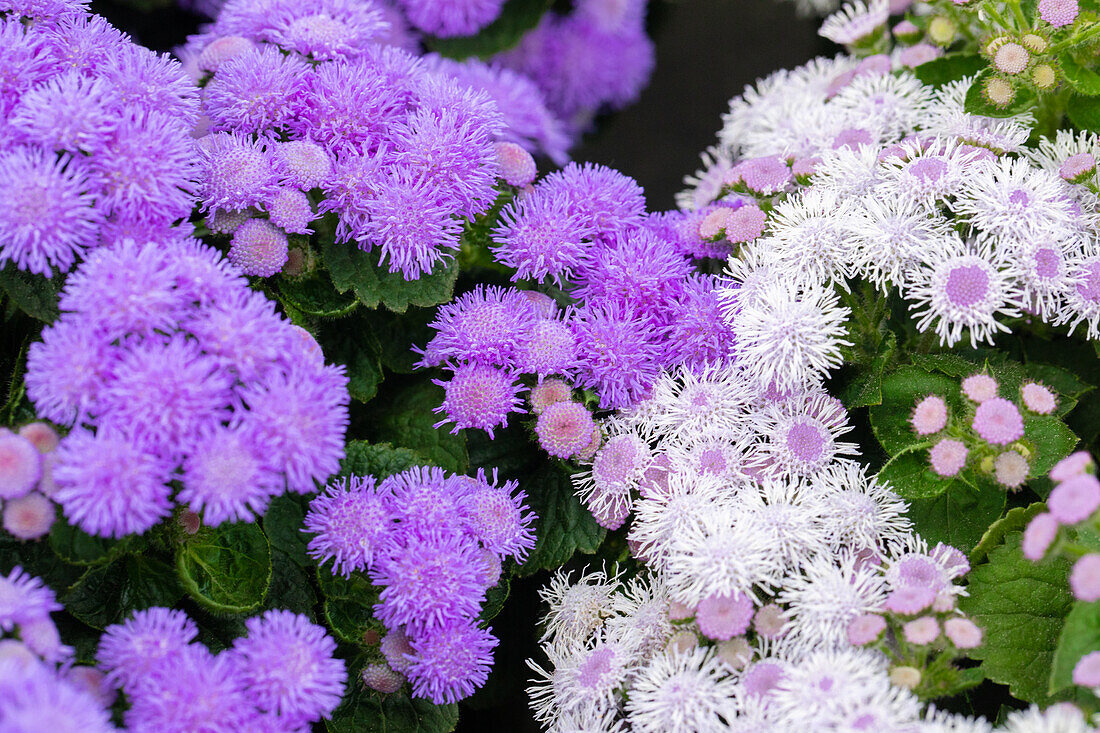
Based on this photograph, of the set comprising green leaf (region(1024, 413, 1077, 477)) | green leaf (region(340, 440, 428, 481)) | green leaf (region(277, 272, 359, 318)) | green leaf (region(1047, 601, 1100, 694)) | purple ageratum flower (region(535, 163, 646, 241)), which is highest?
green leaf (region(1024, 413, 1077, 477))

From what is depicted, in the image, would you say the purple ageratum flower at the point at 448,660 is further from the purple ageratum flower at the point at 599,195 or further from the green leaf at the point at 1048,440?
the green leaf at the point at 1048,440

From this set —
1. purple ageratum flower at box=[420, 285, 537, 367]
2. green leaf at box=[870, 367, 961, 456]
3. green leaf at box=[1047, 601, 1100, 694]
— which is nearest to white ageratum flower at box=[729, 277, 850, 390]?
green leaf at box=[870, 367, 961, 456]

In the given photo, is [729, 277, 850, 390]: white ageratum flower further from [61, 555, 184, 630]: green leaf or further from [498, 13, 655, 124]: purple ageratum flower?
[498, 13, 655, 124]: purple ageratum flower

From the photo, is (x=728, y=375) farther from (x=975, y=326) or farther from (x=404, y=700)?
(x=404, y=700)

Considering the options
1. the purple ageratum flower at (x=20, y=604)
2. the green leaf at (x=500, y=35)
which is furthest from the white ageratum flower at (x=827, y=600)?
the green leaf at (x=500, y=35)

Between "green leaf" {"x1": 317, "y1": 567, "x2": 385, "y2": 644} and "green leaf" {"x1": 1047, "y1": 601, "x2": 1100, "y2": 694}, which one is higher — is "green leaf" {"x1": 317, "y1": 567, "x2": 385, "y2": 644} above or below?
below

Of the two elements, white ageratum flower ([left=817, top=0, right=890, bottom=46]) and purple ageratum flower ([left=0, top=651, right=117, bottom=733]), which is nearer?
purple ageratum flower ([left=0, top=651, right=117, bottom=733])
